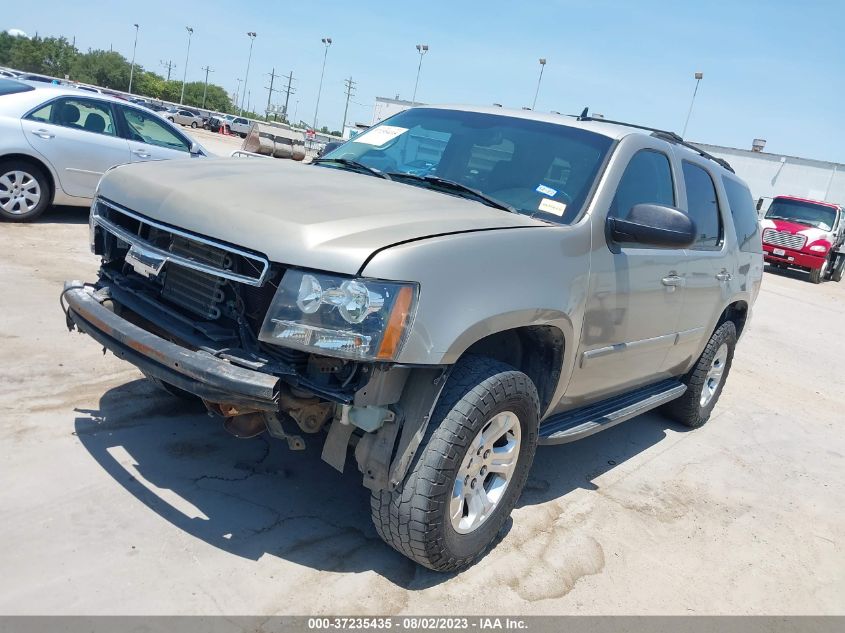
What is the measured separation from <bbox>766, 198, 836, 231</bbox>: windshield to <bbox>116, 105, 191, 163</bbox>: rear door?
1755 centimetres

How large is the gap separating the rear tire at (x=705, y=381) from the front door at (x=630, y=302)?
978 mm

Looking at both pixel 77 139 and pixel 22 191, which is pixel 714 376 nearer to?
pixel 77 139

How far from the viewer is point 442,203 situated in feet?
10.3

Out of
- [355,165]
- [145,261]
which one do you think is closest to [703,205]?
[355,165]

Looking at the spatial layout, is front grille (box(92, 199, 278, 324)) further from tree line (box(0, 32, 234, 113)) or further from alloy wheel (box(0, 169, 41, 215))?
tree line (box(0, 32, 234, 113))

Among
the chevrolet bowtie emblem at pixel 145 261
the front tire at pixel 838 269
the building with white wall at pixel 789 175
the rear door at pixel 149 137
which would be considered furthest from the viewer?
the building with white wall at pixel 789 175

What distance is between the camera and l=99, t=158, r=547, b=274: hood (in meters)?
2.47

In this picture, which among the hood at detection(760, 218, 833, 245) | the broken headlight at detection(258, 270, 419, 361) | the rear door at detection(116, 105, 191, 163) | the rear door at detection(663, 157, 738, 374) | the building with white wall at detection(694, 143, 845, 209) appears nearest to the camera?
the broken headlight at detection(258, 270, 419, 361)

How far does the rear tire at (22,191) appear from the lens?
7691 mm

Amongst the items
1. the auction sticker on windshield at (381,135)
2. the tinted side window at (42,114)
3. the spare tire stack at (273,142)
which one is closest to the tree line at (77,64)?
the spare tire stack at (273,142)

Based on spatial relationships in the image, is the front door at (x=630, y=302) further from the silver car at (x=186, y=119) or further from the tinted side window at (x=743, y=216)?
the silver car at (x=186, y=119)

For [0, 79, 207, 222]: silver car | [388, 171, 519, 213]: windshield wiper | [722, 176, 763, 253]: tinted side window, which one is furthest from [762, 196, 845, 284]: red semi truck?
[388, 171, 519, 213]: windshield wiper

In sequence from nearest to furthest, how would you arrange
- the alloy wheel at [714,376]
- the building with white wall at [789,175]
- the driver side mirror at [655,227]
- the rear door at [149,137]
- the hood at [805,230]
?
the driver side mirror at [655,227] < the alloy wheel at [714,376] < the rear door at [149,137] < the hood at [805,230] < the building with white wall at [789,175]

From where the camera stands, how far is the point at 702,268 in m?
4.59
